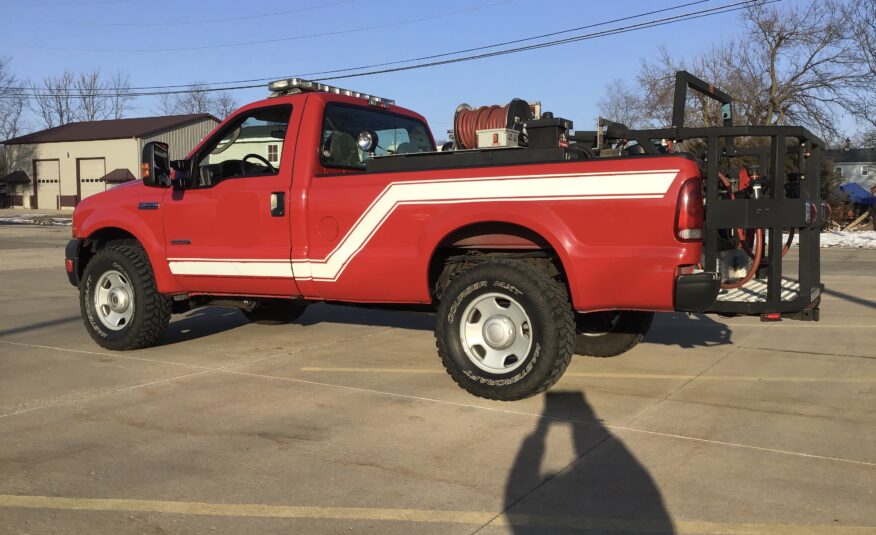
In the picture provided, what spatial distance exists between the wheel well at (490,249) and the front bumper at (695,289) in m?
0.87

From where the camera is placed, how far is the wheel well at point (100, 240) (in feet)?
23.6

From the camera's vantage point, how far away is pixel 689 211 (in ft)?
15.1

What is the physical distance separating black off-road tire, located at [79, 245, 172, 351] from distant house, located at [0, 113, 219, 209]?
47.7m

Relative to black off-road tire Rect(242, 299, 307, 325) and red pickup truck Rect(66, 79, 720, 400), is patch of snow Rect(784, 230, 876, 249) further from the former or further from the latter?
red pickup truck Rect(66, 79, 720, 400)

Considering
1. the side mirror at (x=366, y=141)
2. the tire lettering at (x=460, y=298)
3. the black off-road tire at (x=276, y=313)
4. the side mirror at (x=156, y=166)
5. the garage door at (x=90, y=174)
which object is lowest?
the black off-road tire at (x=276, y=313)

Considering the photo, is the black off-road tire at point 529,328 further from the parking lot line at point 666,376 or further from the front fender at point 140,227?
the front fender at point 140,227

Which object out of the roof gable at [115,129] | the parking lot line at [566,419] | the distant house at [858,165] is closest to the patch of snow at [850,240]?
the parking lot line at [566,419]

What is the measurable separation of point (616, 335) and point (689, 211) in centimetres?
220

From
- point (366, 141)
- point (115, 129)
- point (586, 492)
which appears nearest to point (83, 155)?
point (115, 129)

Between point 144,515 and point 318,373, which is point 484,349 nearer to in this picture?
point 318,373

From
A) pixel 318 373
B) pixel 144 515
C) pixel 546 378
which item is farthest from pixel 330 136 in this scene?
pixel 144 515

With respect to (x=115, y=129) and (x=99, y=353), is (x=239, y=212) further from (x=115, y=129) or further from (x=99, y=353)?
(x=115, y=129)

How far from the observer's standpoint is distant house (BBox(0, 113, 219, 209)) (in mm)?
53531

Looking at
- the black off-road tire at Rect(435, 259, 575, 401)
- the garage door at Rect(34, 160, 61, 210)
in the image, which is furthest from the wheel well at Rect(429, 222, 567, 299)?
the garage door at Rect(34, 160, 61, 210)
